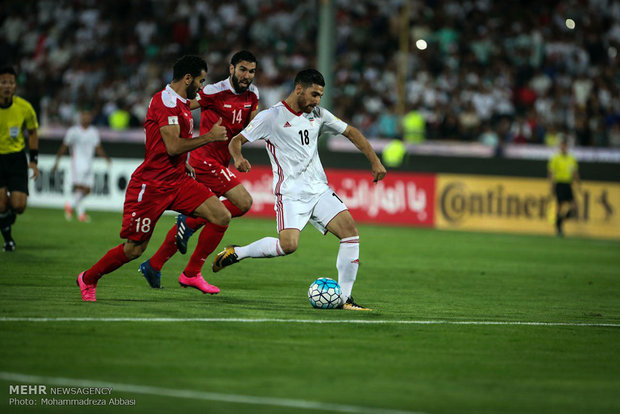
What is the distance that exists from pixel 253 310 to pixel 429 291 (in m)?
3.13

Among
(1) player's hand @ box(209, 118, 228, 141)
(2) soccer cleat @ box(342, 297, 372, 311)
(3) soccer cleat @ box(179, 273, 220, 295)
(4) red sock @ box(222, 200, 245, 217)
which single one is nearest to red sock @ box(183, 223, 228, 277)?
(3) soccer cleat @ box(179, 273, 220, 295)

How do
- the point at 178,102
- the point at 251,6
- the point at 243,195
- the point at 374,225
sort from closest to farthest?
the point at 178,102 < the point at 243,195 < the point at 374,225 < the point at 251,6

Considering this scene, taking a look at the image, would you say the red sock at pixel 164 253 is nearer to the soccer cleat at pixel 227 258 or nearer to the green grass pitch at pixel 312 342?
the green grass pitch at pixel 312 342

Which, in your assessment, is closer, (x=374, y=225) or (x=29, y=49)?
(x=374, y=225)

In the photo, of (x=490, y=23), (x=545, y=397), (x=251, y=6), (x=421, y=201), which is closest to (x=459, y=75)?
(x=490, y=23)

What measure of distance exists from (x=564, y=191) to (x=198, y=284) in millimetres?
13302

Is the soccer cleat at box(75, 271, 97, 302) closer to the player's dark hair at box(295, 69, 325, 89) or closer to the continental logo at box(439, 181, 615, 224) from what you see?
the player's dark hair at box(295, 69, 325, 89)

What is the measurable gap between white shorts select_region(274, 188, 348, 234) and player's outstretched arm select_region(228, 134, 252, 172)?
0.64m

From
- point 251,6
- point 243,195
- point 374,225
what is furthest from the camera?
point 251,6

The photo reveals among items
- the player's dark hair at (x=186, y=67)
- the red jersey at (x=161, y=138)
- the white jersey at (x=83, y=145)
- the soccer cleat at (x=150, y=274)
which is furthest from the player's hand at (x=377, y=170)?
the white jersey at (x=83, y=145)

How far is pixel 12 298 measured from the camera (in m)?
9.62

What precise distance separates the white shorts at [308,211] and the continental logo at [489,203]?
46.0 ft

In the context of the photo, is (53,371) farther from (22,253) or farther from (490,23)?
(490,23)

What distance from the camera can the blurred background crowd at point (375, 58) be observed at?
2522 centimetres
